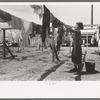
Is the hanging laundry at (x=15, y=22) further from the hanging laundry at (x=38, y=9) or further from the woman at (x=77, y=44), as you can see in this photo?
the woman at (x=77, y=44)

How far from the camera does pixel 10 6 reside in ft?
13.3

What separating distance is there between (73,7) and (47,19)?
0.75 metres

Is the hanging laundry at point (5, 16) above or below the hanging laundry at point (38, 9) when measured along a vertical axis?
below

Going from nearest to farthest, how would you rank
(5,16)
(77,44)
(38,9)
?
1. (38,9)
2. (5,16)
3. (77,44)

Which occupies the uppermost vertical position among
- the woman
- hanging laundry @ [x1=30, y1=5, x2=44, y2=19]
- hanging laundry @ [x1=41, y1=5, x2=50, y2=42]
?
hanging laundry @ [x1=30, y1=5, x2=44, y2=19]

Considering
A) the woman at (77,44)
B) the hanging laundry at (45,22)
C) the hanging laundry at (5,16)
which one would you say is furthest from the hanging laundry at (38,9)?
the woman at (77,44)

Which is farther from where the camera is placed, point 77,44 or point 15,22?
point 15,22

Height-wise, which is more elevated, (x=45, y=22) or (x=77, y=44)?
(x=45, y=22)

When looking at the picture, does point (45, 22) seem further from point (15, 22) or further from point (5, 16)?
point (15, 22)

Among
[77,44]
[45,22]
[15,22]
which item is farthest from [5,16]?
[77,44]

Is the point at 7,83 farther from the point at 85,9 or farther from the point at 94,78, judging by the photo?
the point at 85,9

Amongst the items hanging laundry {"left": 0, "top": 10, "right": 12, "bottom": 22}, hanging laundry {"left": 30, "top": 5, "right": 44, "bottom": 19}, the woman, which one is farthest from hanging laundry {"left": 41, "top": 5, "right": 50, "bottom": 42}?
hanging laundry {"left": 0, "top": 10, "right": 12, "bottom": 22}

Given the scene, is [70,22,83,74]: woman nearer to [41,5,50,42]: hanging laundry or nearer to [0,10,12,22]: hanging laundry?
[41,5,50,42]: hanging laundry

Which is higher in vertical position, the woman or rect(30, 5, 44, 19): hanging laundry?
rect(30, 5, 44, 19): hanging laundry
